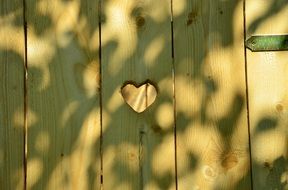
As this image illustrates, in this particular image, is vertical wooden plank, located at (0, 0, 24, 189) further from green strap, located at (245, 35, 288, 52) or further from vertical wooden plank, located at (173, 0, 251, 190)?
green strap, located at (245, 35, 288, 52)

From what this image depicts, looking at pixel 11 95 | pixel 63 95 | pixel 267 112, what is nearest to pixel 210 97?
pixel 267 112

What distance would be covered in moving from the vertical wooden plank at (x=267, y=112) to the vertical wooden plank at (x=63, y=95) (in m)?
0.59

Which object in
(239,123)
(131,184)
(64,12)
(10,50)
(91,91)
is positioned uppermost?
(64,12)

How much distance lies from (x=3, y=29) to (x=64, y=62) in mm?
263

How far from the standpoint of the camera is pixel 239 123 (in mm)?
2045

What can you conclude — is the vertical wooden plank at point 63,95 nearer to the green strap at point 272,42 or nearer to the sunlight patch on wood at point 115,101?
the sunlight patch on wood at point 115,101

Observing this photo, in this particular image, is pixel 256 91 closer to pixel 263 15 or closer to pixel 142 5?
pixel 263 15

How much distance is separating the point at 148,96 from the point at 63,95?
320mm

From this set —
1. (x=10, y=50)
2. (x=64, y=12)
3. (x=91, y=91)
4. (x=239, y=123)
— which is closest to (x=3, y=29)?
(x=10, y=50)

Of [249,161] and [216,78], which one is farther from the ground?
[216,78]

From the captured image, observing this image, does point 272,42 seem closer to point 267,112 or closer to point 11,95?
point 267,112

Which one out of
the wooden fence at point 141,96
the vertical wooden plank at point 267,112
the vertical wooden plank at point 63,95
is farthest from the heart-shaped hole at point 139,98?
the vertical wooden plank at point 267,112

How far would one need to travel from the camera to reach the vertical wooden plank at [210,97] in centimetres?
204

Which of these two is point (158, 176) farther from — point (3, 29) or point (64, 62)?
point (3, 29)
